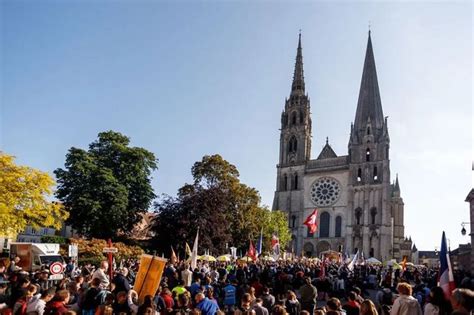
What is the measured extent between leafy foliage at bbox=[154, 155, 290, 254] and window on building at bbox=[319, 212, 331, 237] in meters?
17.6

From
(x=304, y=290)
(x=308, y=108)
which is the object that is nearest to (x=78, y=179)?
(x=304, y=290)

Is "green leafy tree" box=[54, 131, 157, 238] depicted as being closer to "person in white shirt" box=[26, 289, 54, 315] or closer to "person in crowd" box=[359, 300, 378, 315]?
"person in white shirt" box=[26, 289, 54, 315]

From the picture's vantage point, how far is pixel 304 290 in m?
11.4

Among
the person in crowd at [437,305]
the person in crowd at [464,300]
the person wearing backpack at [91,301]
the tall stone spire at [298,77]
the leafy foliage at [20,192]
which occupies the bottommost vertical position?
the person wearing backpack at [91,301]

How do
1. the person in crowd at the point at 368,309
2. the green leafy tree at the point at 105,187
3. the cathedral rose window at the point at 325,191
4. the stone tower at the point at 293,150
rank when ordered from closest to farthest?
the person in crowd at the point at 368,309, the green leafy tree at the point at 105,187, the cathedral rose window at the point at 325,191, the stone tower at the point at 293,150

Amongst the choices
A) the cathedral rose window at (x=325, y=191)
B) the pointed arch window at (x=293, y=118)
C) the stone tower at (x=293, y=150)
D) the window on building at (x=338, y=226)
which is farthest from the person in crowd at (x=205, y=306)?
the pointed arch window at (x=293, y=118)

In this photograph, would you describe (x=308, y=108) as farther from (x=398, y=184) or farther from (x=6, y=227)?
(x=6, y=227)

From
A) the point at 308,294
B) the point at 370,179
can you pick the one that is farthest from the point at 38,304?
the point at 370,179

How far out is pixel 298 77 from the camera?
251 feet

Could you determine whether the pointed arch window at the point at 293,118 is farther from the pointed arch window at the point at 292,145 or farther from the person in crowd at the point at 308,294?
the person in crowd at the point at 308,294

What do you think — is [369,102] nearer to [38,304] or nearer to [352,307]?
[352,307]

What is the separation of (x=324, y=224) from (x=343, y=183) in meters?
6.62

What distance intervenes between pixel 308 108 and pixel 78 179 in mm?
43092

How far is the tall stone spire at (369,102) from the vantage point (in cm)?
6775
